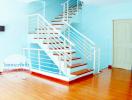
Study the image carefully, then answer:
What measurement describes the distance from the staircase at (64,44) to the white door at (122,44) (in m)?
0.77

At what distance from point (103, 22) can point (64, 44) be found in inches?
98.7

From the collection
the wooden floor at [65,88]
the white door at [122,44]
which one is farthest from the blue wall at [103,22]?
the wooden floor at [65,88]

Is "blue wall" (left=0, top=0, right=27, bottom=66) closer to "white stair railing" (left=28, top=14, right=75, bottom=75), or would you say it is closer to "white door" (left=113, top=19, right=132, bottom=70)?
"white stair railing" (left=28, top=14, right=75, bottom=75)

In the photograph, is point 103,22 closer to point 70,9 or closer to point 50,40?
point 70,9

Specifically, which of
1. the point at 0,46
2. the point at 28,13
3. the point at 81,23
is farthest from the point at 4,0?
the point at 81,23

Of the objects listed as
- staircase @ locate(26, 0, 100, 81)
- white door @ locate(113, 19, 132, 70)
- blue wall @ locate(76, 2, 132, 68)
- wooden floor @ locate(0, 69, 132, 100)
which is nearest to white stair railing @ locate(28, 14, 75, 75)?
staircase @ locate(26, 0, 100, 81)

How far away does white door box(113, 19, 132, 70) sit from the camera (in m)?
6.68

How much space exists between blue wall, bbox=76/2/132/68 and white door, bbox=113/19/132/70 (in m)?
0.18

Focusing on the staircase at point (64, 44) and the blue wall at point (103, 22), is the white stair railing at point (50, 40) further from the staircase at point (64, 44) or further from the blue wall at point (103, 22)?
the blue wall at point (103, 22)

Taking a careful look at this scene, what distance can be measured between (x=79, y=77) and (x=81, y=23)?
341cm

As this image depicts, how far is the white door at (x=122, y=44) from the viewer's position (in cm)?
668

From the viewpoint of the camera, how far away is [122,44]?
6.86 metres

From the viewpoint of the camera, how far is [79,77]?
213 inches

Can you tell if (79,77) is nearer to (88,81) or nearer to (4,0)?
(88,81)
